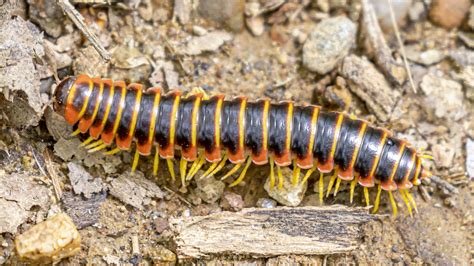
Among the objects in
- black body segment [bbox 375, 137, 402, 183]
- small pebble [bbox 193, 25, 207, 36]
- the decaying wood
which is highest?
small pebble [bbox 193, 25, 207, 36]

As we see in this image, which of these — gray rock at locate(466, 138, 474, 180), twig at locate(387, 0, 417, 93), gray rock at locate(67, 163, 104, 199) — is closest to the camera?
gray rock at locate(67, 163, 104, 199)

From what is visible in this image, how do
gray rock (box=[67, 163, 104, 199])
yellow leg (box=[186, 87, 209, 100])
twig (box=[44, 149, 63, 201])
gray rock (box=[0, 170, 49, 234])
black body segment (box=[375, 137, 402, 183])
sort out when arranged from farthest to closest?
1. yellow leg (box=[186, 87, 209, 100])
2. black body segment (box=[375, 137, 402, 183])
3. gray rock (box=[67, 163, 104, 199])
4. twig (box=[44, 149, 63, 201])
5. gray rock (box=[0, 170, 49, 234])

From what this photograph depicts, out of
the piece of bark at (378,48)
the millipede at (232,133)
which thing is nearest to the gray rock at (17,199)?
the millipede at (232,133)

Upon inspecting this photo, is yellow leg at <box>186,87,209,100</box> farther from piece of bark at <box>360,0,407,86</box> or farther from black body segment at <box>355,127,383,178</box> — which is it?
piece of bark at <box>360,0,407,86</box>

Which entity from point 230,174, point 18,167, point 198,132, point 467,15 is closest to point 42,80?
point 18,167

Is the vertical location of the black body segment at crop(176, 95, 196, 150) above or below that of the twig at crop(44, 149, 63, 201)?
above

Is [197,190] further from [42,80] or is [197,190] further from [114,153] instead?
[42,80]

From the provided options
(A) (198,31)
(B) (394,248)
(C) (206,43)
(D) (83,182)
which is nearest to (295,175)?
(B) (394,248)

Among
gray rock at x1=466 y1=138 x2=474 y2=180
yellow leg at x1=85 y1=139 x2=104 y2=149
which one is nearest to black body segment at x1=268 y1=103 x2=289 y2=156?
yellow leg at x1=85 y1=139 x2=104 y2=149
